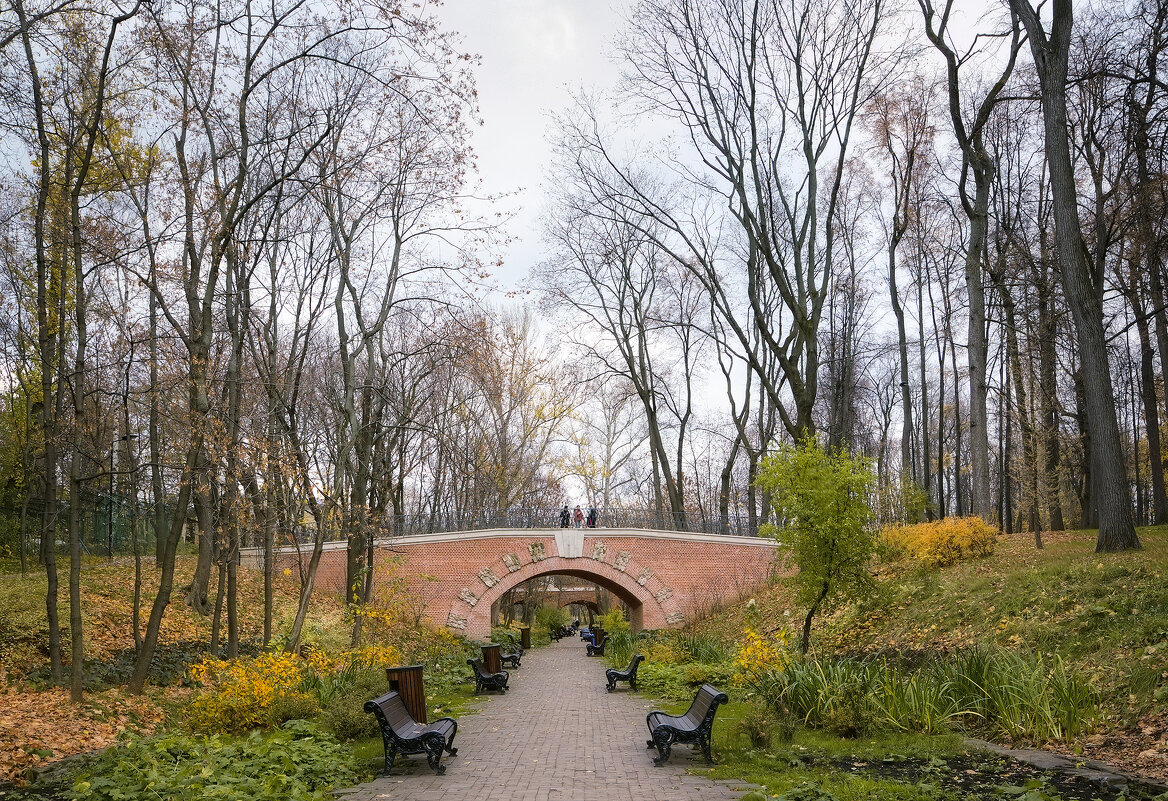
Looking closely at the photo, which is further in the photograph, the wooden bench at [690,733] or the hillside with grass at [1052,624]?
the wooden bench at [690,733]

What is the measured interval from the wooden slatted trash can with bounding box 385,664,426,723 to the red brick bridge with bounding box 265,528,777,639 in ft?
48.8

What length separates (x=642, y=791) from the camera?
7113 millimetres

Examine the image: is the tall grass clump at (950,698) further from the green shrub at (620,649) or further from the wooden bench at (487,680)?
the green shrub at (620,649)

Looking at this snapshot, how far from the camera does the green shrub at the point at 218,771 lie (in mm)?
5859

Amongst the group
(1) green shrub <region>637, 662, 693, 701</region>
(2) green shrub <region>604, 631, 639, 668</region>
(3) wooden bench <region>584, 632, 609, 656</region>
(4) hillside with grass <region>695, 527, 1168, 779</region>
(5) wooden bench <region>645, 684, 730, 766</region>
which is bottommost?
(3) wooden bench <region>584, 632, 609, 656</region>

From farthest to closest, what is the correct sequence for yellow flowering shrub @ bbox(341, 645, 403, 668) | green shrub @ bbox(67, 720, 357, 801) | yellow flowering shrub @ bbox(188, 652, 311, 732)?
yellow flowering shrub @ bbox(341, 645, 403, 668), yellow flowering shrub @ bbox(188, 652, 311, 732), green shrub @ bbox(67, 720, 357, 801)

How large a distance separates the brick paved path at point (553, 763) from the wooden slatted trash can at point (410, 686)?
0.63 m

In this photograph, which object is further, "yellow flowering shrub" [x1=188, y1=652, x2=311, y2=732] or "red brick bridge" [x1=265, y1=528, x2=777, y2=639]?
"red brick bridge" [x1=265, y1=528, x2=777, y2=639]

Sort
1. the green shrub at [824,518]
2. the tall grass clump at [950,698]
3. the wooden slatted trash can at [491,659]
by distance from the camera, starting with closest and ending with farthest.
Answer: the tall grass clump at [950,698], the green shrub at [824,518], the wooden slatted trash can at [491,659]

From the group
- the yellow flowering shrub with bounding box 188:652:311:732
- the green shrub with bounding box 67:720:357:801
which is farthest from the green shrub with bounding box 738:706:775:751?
the yellow flowering shrub with bounding box 188:652:311:732

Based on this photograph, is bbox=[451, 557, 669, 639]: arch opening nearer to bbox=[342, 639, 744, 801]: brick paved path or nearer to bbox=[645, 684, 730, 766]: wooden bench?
bbox=[342, 639, 744, 801]: brick paved path

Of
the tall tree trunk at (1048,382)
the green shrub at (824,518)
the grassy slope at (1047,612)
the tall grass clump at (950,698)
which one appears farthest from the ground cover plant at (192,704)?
the tall tree trunk at (1048,382)

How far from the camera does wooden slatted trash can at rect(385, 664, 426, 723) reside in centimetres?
1016

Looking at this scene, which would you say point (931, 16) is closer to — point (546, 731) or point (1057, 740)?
point (1057, 740)
